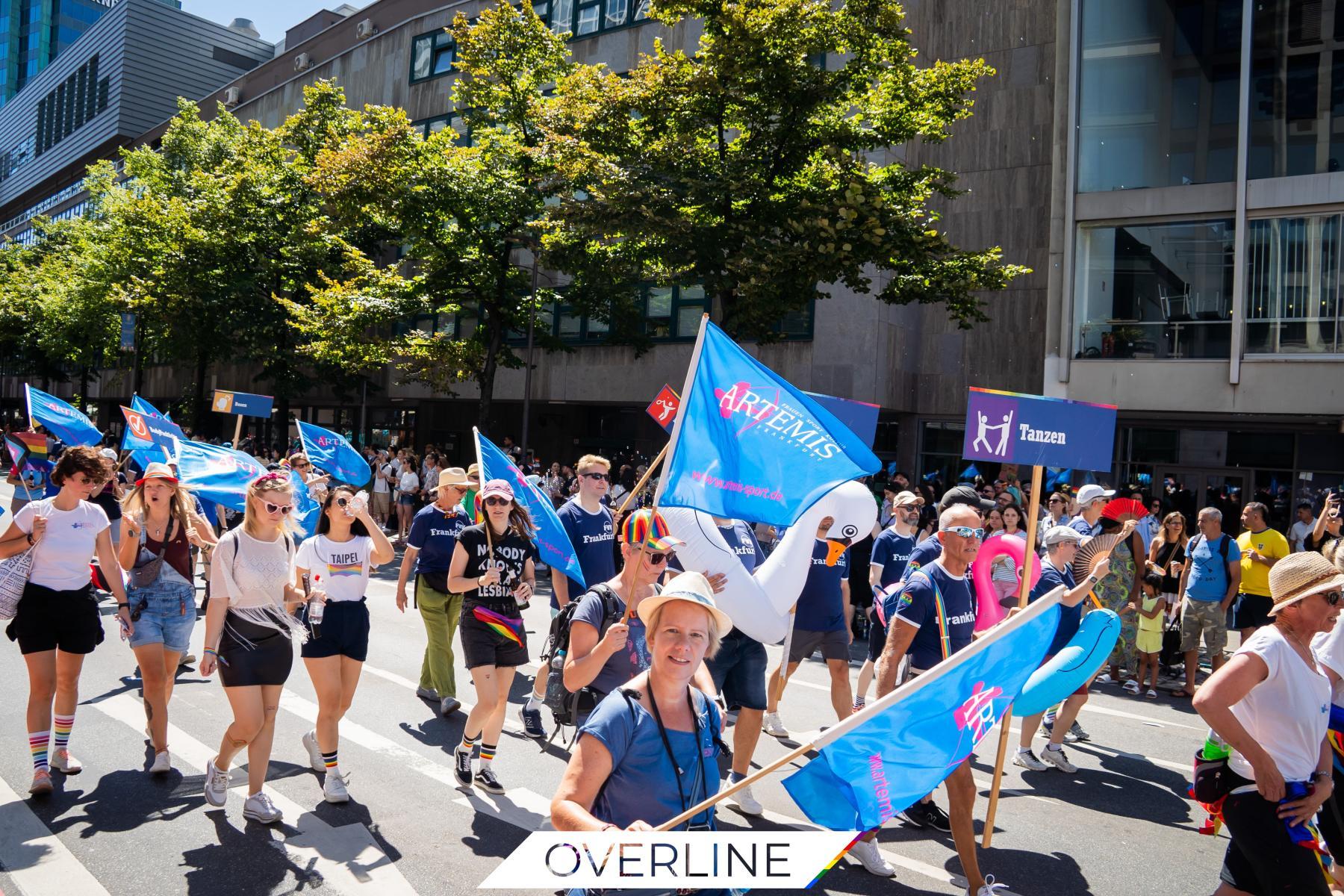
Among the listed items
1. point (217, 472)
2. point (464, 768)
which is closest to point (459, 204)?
point (217, 472)

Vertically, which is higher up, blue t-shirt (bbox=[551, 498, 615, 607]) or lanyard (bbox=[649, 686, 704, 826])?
blue t-shirt (bbox=[551, 498, 615, 607])

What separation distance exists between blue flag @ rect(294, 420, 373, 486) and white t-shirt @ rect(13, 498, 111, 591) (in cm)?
556

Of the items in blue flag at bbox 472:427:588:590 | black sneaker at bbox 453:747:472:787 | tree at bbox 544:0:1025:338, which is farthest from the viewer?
tree at bbox 544:0:1025:338

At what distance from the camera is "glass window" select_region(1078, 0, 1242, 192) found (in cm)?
1822

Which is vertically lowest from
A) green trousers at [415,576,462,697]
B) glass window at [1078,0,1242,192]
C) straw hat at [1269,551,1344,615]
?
green trousers at [415,576,462,697]

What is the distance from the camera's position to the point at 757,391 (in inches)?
198

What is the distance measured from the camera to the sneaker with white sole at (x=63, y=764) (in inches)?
234

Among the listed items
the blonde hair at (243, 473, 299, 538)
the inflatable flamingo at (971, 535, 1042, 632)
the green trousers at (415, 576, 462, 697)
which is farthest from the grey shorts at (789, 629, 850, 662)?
the blonde hair at (243, 473, 299, 538)

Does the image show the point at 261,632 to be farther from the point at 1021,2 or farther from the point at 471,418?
the point at 471,418

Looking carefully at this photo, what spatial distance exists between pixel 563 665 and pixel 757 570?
1.63m

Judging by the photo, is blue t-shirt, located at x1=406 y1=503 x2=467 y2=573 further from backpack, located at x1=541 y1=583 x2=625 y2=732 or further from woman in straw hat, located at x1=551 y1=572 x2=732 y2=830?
woman in straw hat, located at x1=551 y1=572 x2=732 y2=830

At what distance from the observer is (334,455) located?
11.7m

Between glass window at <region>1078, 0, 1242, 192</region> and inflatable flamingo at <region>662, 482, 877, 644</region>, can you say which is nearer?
inflatable flamingo at <region>662, 482, 877, 644</region>

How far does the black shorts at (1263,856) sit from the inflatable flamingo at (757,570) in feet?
8.34
